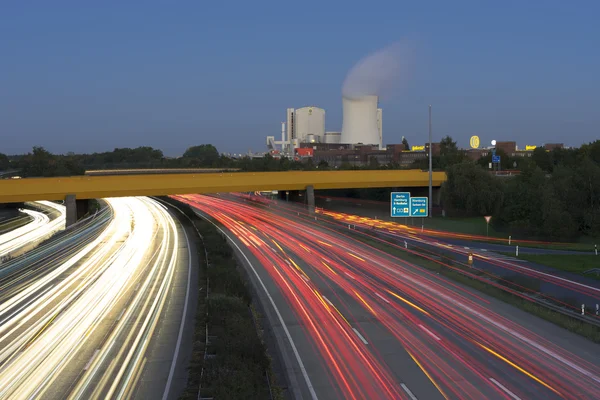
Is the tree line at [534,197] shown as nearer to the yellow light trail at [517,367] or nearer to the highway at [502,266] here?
the highway at [502,266]

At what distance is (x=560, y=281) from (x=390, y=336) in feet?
43.8

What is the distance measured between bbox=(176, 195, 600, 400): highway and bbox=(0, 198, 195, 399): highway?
382cm

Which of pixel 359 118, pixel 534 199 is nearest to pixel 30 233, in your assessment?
pixel 534 199

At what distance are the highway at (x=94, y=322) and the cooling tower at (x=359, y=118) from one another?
274 feet

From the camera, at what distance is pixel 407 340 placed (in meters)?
18.6

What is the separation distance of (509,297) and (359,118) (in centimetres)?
9756

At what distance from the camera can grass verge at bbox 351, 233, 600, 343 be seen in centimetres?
1975

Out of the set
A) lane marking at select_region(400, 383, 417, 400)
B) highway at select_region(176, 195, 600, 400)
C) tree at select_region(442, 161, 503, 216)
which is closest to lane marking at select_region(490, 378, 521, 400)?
highway at select_region(176, 195, 600, 400)

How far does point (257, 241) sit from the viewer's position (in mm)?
43906

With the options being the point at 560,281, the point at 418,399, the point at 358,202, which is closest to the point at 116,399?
the point at 418,399

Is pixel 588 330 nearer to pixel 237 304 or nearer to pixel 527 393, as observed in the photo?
pixel 527 393

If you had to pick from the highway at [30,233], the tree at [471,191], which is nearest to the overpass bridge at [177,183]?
the highway at [30,233]

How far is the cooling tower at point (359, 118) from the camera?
11831 centimetres

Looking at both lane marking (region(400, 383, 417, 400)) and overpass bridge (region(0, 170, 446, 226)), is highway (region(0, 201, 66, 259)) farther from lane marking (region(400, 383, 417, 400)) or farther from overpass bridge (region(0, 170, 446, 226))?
lane marking (region(400, 383, 417, 400))
